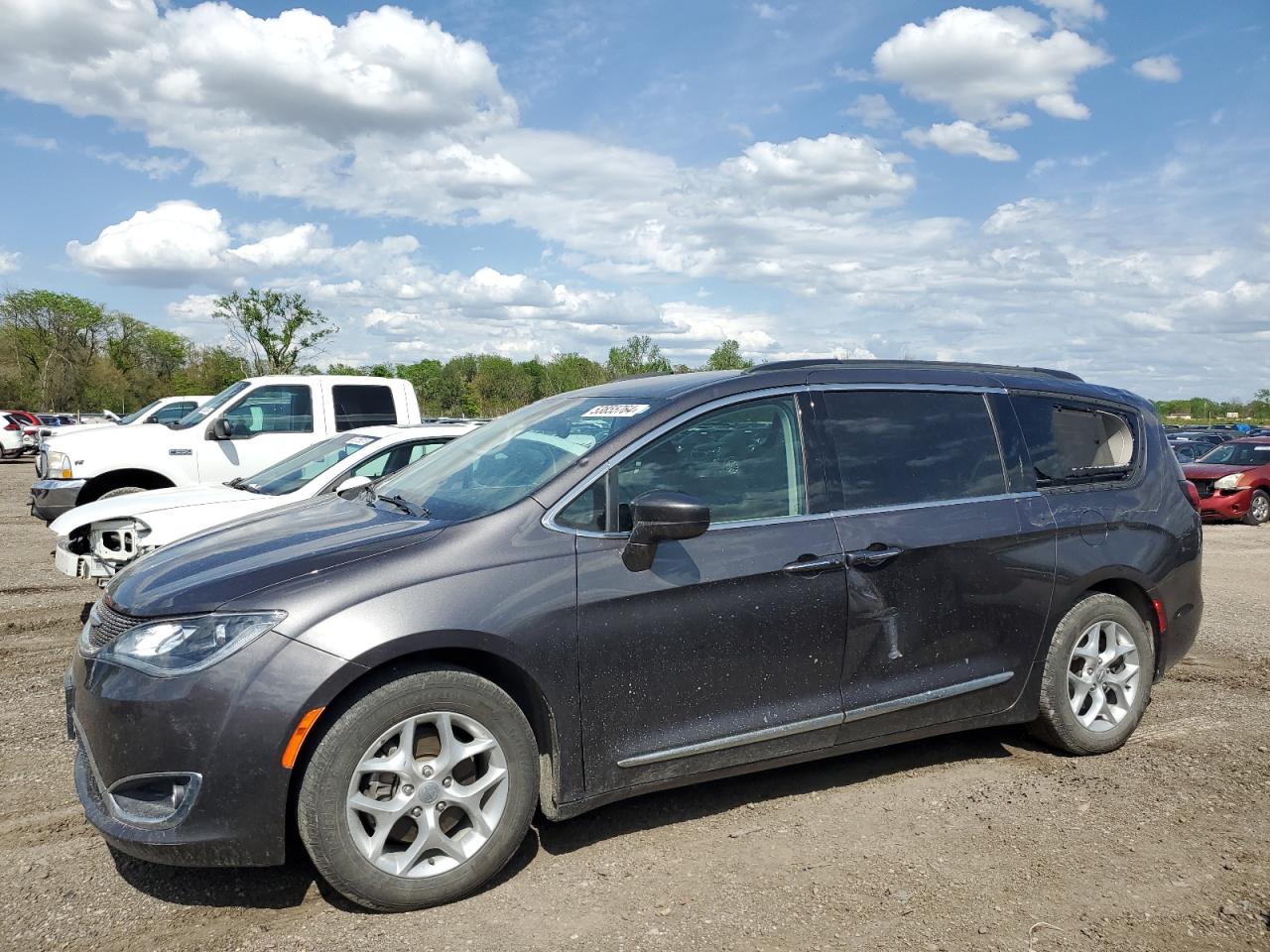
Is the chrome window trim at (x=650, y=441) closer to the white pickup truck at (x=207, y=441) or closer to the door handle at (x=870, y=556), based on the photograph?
the door handle at (x=870, y=556)

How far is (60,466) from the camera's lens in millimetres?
10539

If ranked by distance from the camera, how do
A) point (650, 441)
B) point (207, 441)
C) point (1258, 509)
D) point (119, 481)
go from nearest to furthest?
1. point (650, 441)
2. point (119, 481)
3. point (207, 441)
4. point (1258, 509)

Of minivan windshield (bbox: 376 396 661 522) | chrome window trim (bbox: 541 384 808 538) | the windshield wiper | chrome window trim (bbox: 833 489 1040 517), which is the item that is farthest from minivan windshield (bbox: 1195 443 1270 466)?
the windshield wiper

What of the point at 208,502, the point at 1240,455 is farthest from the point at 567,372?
the point at 208,502

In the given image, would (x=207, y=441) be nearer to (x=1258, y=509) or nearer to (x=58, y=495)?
(x=58, y=495)

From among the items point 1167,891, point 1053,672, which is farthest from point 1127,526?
point 1167,891

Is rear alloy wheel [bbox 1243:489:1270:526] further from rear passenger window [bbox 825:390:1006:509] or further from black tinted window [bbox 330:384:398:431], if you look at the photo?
rear passenger window [bbox 825:390:1006:509]

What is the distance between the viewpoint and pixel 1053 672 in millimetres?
4492

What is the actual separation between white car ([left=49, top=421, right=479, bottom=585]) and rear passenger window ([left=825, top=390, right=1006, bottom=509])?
314 centimetres

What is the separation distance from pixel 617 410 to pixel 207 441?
8402mm

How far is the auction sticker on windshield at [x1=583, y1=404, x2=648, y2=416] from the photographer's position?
393cm

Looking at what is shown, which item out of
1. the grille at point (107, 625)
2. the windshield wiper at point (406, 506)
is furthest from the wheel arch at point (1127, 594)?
the grille at point (107, 625)

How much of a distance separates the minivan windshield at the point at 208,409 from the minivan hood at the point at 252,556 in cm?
775

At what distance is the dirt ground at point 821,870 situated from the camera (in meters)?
3.08
